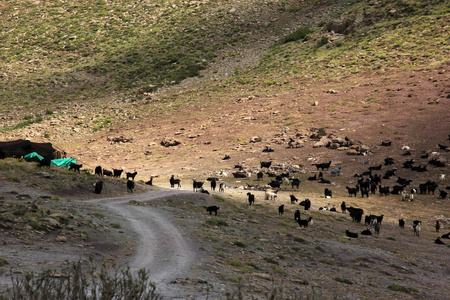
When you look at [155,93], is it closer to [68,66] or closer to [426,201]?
[68,66]

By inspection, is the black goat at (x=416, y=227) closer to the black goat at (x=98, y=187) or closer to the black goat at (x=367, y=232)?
the black goat at (x=367, y=232)

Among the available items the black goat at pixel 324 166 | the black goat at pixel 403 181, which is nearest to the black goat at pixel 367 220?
the black goat at pixel 403 181

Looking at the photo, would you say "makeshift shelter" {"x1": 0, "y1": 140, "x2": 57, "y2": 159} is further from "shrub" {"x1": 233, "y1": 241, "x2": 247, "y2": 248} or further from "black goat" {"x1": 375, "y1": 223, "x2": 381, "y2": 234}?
"black goat" {"x1": 375, "y1": 223, "x2": 381, "y2": 234}

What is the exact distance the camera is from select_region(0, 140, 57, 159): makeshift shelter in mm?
33875

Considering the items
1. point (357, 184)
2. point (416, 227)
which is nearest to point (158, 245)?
point (416, 227)

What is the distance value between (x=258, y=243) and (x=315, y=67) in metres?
55.0

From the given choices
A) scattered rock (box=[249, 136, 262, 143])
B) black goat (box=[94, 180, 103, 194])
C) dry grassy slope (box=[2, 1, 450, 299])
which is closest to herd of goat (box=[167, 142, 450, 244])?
dry grassy slope (box=[2, 1, 450, 299])

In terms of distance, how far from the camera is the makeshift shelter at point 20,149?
33.9 m

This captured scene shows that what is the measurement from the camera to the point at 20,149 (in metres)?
35.1

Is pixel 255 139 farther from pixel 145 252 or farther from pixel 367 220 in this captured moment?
pixel 145 252

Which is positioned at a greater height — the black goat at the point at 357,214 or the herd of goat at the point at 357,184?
the herd of goat at the point at 357,184

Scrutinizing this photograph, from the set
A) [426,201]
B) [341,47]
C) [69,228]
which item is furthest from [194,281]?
[341,47]

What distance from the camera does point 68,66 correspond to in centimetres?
8650

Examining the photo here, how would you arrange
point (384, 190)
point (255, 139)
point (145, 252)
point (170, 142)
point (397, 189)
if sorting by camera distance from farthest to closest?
point (170, 142), point (255, 139), point (397, 189), point (384, 190), point (145, 252)
